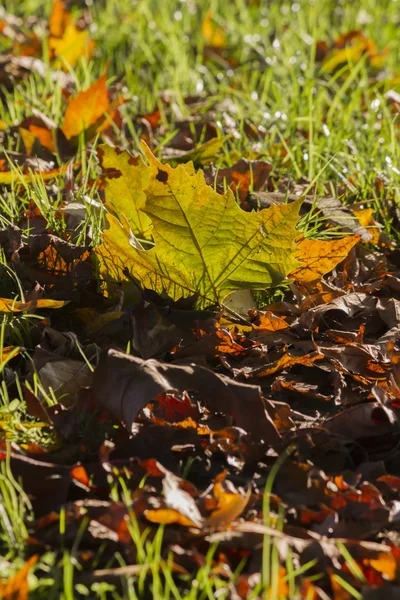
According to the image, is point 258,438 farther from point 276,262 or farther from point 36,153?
point 36,153

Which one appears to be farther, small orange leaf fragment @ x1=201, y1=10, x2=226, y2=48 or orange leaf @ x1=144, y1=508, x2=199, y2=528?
small orange leaf fragment @ x1=201, y1=10, x2=226, y2=48

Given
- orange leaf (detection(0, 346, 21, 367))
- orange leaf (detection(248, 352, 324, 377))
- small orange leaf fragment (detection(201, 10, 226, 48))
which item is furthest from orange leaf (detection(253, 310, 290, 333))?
small orange leaf fragment (detection(201, 10, 226, 48))

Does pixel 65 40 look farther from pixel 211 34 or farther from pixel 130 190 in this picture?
pixel 130 190

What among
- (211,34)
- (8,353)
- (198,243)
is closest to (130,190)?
(198,243)

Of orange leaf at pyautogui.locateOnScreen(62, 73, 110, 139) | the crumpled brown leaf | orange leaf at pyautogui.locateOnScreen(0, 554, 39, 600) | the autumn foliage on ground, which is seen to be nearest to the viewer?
orange leaf at pyautogui.locateOnScreen(0, 554, 39, 600)

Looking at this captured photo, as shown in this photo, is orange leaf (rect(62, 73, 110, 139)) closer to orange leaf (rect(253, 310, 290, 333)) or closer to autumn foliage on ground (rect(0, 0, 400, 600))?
autumn foliage on ground (rect(0, 0, 400, 600))

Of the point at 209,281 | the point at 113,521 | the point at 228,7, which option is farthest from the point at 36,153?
the point at 228,7
